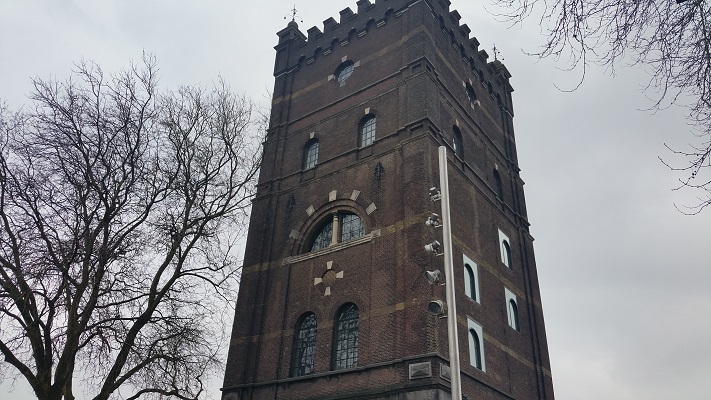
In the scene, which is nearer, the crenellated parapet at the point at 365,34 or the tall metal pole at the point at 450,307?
the tall metal pole at the point at 450,307

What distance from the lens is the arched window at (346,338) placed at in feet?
61.3

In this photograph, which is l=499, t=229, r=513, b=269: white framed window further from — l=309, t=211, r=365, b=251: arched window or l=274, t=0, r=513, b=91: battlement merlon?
l=274, t=0, r=513, b=91: battlement merlon

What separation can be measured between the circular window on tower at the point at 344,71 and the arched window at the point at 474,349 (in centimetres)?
1363

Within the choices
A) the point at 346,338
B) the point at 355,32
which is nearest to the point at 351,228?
the point at 346,338

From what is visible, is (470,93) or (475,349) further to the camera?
(470,93)

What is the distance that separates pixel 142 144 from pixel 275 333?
8583 millimetres

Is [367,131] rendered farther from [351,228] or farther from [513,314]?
[513,314]

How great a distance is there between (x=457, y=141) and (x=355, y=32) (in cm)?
797

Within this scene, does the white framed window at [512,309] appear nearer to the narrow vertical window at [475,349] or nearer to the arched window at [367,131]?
the narrow vertical window at [475,349]

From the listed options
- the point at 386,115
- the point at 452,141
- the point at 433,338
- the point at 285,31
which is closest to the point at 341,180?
the point at 386,115

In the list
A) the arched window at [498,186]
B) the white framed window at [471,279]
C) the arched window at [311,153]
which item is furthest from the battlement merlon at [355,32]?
the white framed window at [471,279]

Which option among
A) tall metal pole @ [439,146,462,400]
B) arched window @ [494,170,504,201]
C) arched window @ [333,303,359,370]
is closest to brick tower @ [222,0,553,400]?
arched window @ [333,303,359,370]

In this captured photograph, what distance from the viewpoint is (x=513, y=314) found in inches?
928

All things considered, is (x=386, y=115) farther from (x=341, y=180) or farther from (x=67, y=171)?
(x=67, y=171)
